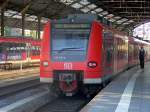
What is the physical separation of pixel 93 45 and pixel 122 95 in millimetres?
2507

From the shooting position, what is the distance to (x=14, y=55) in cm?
4266

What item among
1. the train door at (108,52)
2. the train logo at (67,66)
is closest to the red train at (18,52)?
the train door at (108,52)

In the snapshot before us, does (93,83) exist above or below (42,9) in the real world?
below

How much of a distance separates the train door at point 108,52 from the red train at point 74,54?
563mm

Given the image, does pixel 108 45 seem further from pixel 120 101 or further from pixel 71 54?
pixel 120 101

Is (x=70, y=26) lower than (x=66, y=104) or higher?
higher

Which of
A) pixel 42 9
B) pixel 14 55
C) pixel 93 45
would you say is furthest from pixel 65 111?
pixel 42 9

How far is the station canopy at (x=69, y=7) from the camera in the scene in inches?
1965

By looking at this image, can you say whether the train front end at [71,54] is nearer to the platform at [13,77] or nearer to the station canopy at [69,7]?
the platform at [13,77]

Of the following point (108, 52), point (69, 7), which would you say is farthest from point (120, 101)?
point (69, 7)

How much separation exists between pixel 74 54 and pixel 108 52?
2.68 m

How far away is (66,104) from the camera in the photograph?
53.2 feet

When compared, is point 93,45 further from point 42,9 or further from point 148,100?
point 42,9

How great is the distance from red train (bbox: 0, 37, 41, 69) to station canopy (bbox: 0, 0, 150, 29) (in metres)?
3.63
